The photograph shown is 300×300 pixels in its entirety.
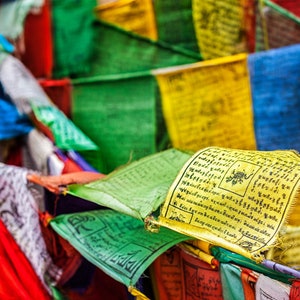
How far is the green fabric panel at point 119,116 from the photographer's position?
5.69 feet

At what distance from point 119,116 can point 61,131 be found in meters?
0.31

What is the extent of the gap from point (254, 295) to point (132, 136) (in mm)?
905

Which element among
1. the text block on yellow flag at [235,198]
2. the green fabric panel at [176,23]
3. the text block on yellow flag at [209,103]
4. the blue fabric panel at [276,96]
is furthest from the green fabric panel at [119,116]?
the text block on yellow flag at [235,198]

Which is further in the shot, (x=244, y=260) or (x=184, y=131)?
(x=184, y=131)

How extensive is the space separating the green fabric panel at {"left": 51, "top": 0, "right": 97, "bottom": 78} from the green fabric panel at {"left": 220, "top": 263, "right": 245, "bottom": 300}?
1136 millimetres

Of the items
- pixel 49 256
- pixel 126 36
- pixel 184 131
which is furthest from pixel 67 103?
pixel 49 256

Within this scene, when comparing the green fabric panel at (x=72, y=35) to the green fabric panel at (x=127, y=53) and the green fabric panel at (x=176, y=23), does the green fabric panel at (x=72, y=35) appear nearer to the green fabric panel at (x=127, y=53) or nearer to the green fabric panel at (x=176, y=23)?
the green fabric panel at (x=127, y=53)

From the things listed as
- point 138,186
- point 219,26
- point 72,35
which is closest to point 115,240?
point 138,186

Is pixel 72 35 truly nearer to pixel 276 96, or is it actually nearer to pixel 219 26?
pixel 219 26

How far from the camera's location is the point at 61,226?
3.86 ft

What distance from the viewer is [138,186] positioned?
110cm

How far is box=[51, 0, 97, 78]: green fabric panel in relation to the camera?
1910 millimetres

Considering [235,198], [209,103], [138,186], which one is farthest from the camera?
[209,103]

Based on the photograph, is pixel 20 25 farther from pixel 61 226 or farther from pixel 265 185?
pixel 265 185
